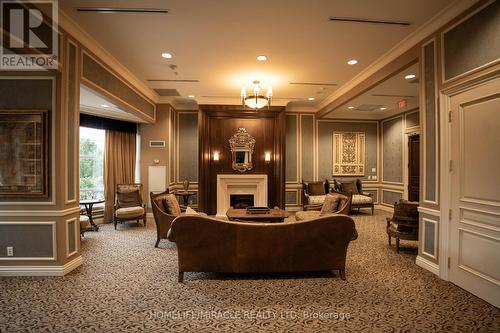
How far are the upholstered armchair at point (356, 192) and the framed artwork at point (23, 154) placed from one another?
6.78 m

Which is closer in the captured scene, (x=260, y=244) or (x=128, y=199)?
(x=260, y=244)

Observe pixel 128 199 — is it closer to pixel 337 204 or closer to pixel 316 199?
pixel 337 204

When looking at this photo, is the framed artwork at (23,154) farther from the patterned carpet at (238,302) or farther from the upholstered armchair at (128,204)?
the upholstered armchair at (128,204)

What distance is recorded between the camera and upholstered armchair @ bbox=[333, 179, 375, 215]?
7398mm

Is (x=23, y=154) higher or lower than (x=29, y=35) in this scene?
lower

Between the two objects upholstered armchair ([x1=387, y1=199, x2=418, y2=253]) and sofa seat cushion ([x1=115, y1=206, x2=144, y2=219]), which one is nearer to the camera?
upholstered armchair ([x1=387, y1=199, x2=418, y2=253])

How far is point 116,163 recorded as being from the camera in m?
6.68

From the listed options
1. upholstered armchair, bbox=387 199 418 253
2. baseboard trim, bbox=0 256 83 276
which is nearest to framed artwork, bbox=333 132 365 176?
upholstered armchair, bbox=387 199 418 253

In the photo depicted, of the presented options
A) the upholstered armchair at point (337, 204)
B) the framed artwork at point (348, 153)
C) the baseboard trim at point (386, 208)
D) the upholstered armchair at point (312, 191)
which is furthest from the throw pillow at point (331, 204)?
the baseboard trim at point (386, 208)

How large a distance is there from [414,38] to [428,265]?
3.01 meters

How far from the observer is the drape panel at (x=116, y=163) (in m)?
6.48

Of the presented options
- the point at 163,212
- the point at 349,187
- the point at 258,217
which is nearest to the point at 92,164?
the point at 163,212

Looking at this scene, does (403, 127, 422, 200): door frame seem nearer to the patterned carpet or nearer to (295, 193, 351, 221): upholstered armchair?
(295, 193, 351, 221): upholstered armchair

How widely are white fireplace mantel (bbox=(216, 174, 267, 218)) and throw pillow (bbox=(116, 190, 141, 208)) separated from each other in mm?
1997
